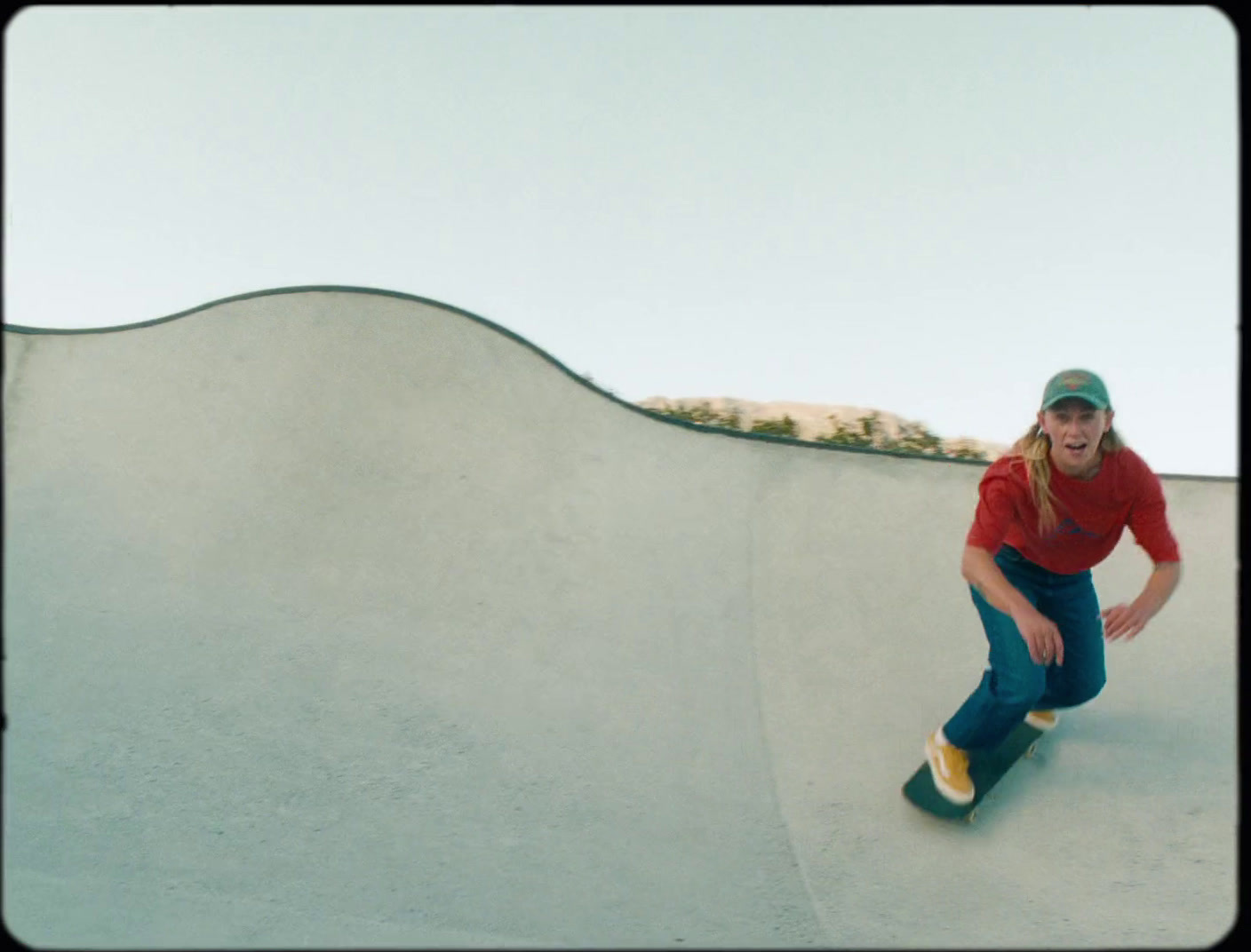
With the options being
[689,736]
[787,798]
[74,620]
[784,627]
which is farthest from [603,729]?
[74,620]

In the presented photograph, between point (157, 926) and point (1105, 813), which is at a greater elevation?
point (157, 926)

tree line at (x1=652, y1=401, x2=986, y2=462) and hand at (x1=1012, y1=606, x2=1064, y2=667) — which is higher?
hand at (x1=1012, y1=606, x2=1064, y2=667)

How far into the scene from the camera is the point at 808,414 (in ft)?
115

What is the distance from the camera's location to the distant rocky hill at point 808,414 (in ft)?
41.6

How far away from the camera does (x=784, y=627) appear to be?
16.0 ft

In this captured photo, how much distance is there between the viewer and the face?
2.98m

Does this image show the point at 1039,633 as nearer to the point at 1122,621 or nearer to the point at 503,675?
the point at 1122,621

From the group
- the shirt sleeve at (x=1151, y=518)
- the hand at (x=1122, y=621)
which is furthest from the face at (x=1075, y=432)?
the hand at (x=1122, y=621)

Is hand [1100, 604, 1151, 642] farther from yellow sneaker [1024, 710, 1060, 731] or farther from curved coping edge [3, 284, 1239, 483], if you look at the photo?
curved coping edge [3, 284, 1239, 483]

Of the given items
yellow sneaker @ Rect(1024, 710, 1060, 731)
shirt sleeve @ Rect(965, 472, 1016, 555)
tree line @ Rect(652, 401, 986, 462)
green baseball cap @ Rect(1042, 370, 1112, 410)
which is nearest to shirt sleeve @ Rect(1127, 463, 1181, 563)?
green baseball cap @ Rect(1042, 370, 1112, 410)

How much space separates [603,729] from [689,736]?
40cm

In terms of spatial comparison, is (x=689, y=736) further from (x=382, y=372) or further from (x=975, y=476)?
(x=382, y=372)

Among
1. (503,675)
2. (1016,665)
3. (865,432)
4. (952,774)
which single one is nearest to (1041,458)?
(1016,665)

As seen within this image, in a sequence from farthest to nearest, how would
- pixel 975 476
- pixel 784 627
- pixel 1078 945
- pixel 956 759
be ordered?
pixel 975 476 < pixel 784 627 < pixel 956 759 < pixel 1078 945
